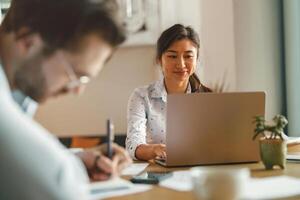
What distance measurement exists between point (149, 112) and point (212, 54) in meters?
0.92

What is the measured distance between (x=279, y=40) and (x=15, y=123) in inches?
103

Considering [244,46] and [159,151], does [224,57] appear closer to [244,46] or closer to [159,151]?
[244,46]

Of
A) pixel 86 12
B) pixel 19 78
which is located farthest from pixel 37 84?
pixel 86 12

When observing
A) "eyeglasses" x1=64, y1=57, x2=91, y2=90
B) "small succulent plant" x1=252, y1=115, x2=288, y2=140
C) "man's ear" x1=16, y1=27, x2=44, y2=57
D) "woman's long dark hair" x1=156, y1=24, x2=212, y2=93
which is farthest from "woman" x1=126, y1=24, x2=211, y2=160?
"man's ear" x1=16, y1=27, x2=44, y2=57

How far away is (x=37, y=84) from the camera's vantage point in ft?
3.44

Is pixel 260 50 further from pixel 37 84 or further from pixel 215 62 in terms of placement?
pixel 37 84

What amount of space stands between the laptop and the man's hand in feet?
1.05

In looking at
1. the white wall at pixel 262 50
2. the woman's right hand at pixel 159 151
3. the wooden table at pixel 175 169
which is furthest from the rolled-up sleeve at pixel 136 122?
the white wall at pixel 262 50

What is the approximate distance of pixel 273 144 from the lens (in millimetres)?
1614

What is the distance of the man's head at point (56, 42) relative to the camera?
0.98 m

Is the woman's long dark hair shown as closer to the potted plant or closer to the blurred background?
the blurred background

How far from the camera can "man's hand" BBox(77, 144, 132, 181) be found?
4.43 ft

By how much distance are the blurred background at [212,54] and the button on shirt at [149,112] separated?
27.8 inches

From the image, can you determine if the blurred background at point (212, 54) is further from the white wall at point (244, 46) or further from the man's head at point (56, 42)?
the man's head at point (56, 42)
